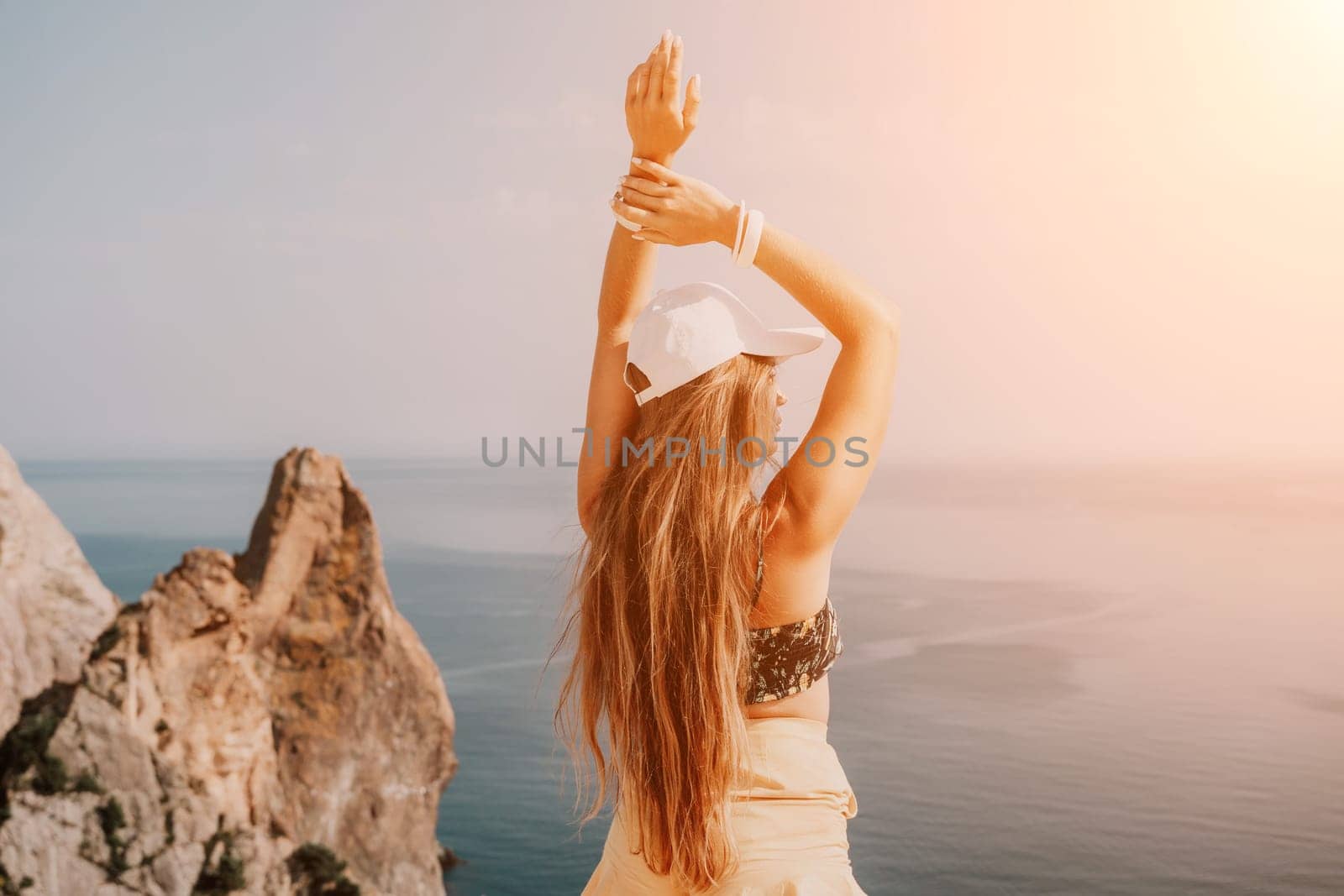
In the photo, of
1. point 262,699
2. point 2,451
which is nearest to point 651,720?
point 262,699

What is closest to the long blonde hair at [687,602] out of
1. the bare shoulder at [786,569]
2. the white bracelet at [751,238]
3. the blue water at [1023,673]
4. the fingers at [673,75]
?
the bare shoulder at [786,569]

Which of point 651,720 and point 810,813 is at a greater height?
point 651,720

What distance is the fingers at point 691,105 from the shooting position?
1.46 meters

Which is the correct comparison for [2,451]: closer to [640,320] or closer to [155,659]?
[155,659]

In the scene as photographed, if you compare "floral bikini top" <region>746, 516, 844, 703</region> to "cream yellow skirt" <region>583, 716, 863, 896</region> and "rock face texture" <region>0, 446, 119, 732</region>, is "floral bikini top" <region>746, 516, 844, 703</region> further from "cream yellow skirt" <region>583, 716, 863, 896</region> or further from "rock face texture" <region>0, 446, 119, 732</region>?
"rock face texture" <region>0, 446, 119, 732</region>

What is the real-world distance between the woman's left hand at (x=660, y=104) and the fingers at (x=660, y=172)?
5cm

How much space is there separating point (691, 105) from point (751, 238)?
0.83ft

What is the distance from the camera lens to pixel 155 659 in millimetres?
22969

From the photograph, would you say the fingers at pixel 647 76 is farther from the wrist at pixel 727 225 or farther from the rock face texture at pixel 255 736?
the rock face texture at pixel 255 736

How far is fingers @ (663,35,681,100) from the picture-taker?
4.66ft

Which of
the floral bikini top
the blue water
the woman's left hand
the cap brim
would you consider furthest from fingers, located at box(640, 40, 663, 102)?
the blue water

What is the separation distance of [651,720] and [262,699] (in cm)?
2851

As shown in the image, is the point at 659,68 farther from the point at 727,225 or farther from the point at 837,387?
the point at 837,387

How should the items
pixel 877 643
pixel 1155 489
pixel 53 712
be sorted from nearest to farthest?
1. pixel 53 712
2. pixel 877 643
3. pixel 1155 489
